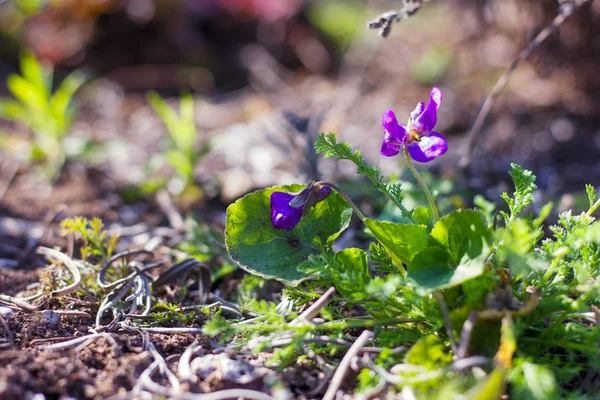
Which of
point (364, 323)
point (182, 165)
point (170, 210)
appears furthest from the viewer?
point (182, 165)

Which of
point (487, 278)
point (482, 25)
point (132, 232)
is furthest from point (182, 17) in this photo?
point (487, 278)

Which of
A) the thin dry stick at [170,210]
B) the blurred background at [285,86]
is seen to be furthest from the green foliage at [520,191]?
the thin dry stick at [170,210]

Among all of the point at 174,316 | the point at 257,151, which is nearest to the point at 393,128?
the point at 174,316

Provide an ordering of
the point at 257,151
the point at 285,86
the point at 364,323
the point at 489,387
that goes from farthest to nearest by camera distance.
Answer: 1. the point at 285,86
2. the point at 257,151
3. the point at 364,323
4. the point at 489,387

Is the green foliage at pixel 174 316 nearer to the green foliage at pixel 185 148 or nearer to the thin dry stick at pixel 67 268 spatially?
the thin dry stick at pixel 67 268

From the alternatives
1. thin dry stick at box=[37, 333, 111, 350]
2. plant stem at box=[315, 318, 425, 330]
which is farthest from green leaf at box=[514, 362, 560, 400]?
thin dry stick at box=[37, 333, 111, 350]

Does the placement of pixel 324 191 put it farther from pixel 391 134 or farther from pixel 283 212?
pixel 391 134

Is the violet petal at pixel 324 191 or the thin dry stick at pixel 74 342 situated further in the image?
the violet petal at pixel 324 191
